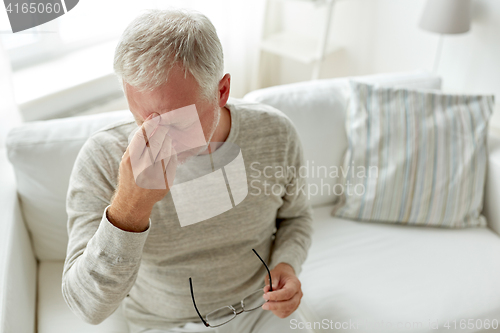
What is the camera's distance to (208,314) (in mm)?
996

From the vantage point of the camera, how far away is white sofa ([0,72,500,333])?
107cm

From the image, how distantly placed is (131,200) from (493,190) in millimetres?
1286

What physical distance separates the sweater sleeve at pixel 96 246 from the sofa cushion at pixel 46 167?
320mm

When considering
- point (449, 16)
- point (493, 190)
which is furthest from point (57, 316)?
point (449, 16)

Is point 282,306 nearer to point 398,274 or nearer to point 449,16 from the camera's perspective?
point 398,274

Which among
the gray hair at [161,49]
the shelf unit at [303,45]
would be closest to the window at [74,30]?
the shelf unit at [303,45]

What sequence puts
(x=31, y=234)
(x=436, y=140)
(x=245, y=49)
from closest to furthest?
(x=31, y=234)
(x=436, y=140)
(x=245, y=49)

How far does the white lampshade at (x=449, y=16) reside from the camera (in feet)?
5.40

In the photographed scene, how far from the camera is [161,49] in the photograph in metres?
0.67

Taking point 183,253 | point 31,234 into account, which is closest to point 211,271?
point 183,253

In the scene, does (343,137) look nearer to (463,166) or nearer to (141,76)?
(463,166)

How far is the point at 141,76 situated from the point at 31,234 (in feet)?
2.53

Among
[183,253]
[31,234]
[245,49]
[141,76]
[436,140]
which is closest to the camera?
[141,76]

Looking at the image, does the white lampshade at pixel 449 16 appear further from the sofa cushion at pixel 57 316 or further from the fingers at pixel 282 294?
the sofa cushion at pixel 57 316
